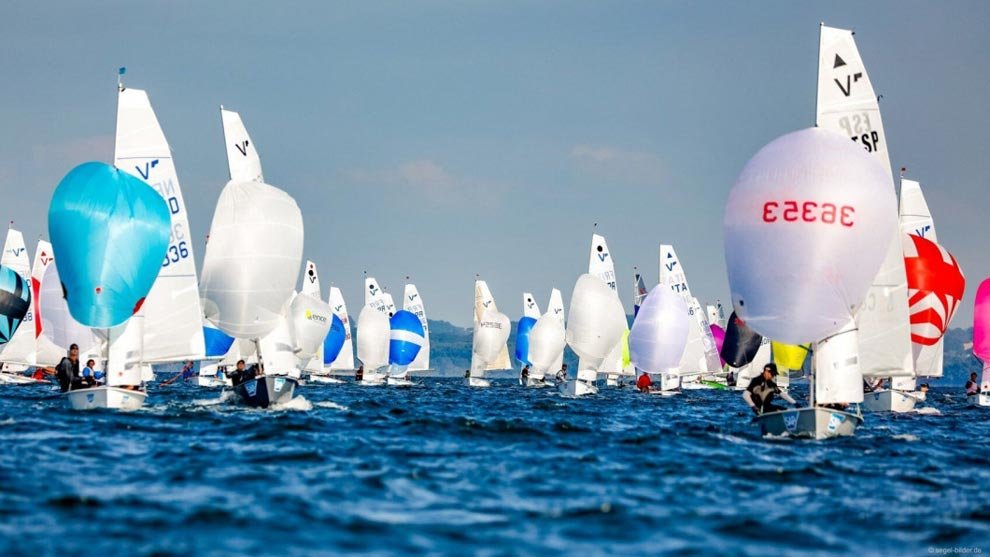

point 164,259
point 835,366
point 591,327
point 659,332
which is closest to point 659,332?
point 659,332

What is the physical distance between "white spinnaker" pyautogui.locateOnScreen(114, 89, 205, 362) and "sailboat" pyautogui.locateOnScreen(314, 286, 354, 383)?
40737 mm

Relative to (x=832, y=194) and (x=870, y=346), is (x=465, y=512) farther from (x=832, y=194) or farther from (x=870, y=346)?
(x=870, y=346)

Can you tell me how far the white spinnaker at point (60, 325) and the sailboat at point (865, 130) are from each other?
2861 centimetres

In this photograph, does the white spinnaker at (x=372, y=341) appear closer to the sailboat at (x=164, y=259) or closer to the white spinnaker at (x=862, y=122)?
the sailboat at (x=164, y=259)

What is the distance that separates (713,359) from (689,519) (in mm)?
56545

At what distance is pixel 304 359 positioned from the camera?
56375 mm

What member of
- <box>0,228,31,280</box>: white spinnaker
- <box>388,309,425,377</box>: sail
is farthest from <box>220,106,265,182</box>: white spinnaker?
<box>388,309,425,377</box>: sail

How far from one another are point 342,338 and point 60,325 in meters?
33.0

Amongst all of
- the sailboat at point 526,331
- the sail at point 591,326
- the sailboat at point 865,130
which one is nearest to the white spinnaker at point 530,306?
the sailboat at point 526,331

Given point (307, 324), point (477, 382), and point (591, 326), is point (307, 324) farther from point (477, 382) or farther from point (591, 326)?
point (477, 382)

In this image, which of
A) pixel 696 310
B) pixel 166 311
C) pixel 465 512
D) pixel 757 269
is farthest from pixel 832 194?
pixel 696 310

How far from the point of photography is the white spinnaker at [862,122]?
1161 inches

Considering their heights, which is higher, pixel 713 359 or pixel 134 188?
pixel 134 188

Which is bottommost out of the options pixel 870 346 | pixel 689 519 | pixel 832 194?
pixel 689 519
